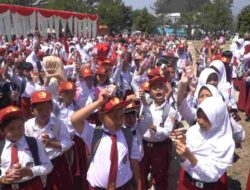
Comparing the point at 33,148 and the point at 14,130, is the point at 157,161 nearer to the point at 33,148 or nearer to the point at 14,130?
the point at 33,148

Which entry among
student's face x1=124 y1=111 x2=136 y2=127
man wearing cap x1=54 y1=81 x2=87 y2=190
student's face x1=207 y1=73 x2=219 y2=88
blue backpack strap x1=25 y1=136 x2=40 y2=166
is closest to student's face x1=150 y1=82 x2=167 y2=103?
student's face x1=124 y1=111 x2=136 y2=127

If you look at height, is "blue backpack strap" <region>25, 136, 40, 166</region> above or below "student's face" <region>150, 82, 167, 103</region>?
below

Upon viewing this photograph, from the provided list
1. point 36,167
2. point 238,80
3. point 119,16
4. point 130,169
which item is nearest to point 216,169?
point 130,169

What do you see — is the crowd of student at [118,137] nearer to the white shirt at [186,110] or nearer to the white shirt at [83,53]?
the white shirt at [186,110]

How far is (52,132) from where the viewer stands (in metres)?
4.42

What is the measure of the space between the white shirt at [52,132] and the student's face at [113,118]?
1072 millimetres

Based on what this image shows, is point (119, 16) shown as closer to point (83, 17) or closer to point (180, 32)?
point (180, 32)

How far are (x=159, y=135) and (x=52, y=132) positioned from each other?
1411 mm

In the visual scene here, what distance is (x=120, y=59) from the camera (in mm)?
7973

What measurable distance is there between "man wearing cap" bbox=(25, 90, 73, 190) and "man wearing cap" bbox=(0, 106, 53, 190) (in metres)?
0.45

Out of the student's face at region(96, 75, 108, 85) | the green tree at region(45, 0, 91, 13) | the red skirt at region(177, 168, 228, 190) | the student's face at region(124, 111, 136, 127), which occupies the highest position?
the green tree at region(45, 0, 91, 13)

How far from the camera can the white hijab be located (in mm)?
3633

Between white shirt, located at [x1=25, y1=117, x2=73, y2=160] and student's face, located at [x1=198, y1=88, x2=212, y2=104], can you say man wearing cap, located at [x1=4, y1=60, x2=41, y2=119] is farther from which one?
student's face, located at [x1=198, y1=88, x2=212, y2=104]

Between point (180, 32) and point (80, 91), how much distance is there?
6078 centimetres
